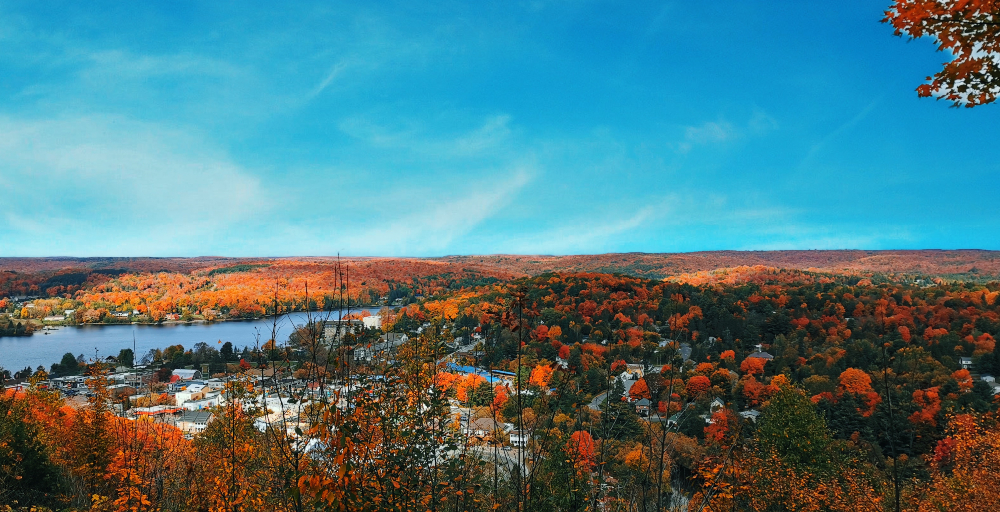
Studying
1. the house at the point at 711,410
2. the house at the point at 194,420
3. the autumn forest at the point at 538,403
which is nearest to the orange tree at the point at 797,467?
the autumn forest at the point at 538,403

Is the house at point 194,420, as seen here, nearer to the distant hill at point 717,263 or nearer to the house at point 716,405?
the house at point 716,405

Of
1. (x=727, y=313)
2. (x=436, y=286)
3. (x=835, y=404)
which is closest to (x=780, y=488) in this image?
(x=835, y=404)

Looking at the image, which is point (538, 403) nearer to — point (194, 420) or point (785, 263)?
point (194, 420)

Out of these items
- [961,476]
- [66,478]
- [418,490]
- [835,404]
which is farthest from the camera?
[835,404]

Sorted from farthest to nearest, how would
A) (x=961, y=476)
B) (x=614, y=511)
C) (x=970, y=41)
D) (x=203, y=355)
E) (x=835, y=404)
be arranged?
(x=203, y=355) → (x=835, y=404) → (x=961, y=476) → (x=614, y=511) → (x=970, y=41)

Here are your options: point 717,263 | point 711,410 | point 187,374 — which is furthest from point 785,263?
point 187,374

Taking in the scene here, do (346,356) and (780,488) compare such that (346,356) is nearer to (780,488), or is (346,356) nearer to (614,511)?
(614,511)

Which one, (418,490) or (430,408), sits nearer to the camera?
(418,490)

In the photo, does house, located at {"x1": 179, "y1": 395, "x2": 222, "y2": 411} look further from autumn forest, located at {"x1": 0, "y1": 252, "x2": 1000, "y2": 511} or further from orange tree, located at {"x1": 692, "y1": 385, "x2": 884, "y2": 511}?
orange tree, located at {"x1": 692, "y1": 385, "x2": 884, "y2": 511}
